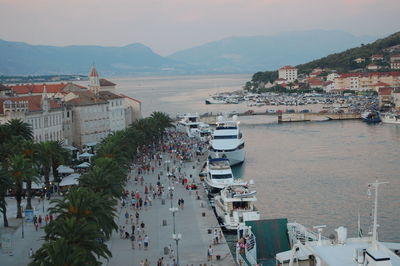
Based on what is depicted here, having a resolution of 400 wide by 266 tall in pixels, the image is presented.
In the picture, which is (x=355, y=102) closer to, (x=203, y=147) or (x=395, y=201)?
(x=203, y=147)

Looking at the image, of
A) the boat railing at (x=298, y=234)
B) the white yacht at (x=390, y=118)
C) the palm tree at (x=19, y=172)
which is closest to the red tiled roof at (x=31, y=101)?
the palm tree at (x=19, y=172)

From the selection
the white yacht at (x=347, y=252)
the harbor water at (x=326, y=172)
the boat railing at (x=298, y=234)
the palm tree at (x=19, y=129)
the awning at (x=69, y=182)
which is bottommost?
the harbor water at (x=326, y=172)

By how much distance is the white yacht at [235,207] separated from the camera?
36.3m

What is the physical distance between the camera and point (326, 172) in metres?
57.2

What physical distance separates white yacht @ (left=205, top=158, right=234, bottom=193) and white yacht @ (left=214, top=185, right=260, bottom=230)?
16.3ft

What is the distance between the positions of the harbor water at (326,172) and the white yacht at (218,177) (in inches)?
102

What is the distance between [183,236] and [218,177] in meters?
14.5

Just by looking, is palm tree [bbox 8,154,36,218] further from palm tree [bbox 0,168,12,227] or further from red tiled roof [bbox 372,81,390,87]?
red tiled roof [bbox 372,81,390,87]

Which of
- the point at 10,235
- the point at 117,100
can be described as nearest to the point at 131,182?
the point at 10,235

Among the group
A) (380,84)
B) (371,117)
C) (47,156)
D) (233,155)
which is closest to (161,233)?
(47,156)

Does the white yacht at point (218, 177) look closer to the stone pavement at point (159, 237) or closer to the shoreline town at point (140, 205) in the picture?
the shoreline town at point (140, 205)

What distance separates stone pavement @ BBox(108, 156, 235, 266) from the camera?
28641 mm

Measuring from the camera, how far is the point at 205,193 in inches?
1786

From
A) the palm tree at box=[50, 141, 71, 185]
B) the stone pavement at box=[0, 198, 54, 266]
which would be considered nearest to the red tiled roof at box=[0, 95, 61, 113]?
the palm tree at box=[50, 141, 71, 185]
